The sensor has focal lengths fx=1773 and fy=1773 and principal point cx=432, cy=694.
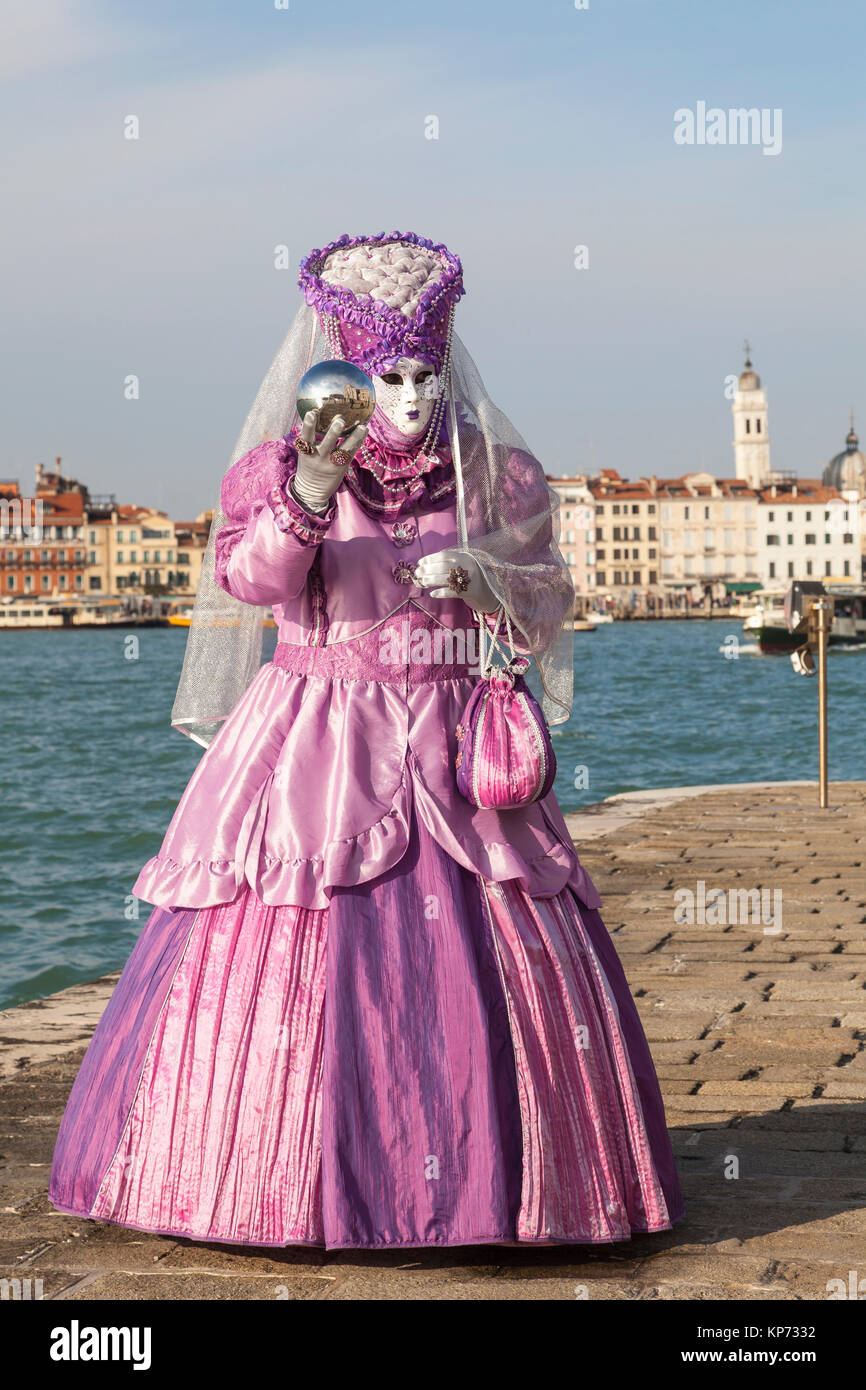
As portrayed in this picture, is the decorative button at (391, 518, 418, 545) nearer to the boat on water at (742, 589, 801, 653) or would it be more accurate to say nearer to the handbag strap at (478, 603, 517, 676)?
the handbag strap at (478, 603, 517, 676)

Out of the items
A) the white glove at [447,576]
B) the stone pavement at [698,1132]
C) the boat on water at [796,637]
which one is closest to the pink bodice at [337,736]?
the white glove at [447,576]

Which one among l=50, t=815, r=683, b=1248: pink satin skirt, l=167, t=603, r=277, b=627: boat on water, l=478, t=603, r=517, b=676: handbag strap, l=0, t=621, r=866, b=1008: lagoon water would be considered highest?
l=167, t=603, r=277, b=627: boat on water

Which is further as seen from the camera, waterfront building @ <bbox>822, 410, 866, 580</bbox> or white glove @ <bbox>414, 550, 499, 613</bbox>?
waterfront building @ <bbox>822, 410, 866, 580</bbox>

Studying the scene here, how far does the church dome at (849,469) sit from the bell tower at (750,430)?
6493mm

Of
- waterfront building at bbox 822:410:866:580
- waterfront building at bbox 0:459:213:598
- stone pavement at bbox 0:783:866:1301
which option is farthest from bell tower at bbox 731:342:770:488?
stone pavement at bbox 0:783:866:1301

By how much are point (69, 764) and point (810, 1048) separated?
21218 mm

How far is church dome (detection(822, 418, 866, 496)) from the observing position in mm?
117750

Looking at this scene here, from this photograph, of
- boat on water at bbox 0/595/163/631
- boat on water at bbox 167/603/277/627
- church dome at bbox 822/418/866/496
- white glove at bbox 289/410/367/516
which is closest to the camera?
white glove at bbox 289/410/367/516

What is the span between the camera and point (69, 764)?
24781 millimetres

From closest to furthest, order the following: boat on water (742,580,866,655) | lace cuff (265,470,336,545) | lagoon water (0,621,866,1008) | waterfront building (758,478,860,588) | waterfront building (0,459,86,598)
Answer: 1. lace cuff (265,470,336,545)
2. lagoon water (0,621,866,1008)
3. boat on water (742,580,866,655)
4. waterfront building (758,478,860,588)
5. waterfront building (0,459,86,598)

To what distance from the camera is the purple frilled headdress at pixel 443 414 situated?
3076 millimetres

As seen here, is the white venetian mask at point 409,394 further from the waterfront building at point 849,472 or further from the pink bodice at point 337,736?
the waterfront building at point 849,472

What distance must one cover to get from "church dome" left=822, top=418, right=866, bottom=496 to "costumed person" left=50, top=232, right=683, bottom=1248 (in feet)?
382
